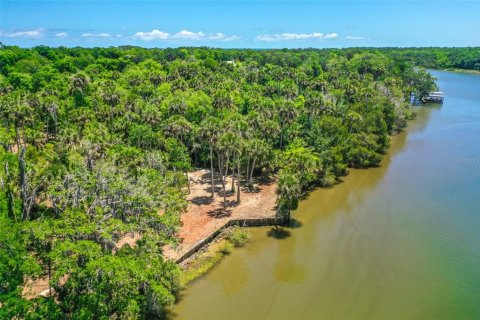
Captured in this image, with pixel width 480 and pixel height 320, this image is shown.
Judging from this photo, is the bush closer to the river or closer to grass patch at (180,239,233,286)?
grass patch at (180,239,233,286)

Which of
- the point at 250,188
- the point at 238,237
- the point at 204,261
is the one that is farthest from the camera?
the point at 250,188

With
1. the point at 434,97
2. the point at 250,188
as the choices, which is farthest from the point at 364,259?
the point at 434,97

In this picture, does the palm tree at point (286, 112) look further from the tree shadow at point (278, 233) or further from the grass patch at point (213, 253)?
the grass patch at point (213, 253)

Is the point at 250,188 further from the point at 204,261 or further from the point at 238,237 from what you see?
the point at 204,261

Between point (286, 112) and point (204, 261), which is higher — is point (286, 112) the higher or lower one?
the higher one

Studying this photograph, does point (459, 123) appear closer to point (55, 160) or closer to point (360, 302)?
point (360, 302)

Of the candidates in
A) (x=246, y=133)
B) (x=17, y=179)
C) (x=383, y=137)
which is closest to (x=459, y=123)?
(x=383, y=137)

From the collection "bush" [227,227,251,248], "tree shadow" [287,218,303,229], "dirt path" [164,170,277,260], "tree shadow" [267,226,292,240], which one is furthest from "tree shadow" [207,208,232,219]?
"tree shadow" [287,218,303,229]

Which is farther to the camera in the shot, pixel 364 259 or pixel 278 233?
pixel 278 233
